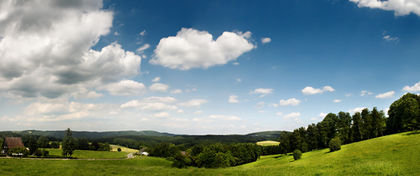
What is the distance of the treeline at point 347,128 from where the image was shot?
80800mm

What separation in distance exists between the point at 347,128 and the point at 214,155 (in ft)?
186

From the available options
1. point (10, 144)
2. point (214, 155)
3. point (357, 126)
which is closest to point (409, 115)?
point (357, 126)

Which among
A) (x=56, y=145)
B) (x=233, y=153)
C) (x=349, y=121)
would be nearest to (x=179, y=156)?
(x=233, y=153)

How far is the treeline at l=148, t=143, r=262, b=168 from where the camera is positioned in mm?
82750

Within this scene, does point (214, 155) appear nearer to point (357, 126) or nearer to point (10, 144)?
point (357, 126)

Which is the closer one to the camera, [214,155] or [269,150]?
[214,155]

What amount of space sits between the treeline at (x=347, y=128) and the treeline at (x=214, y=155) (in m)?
19.7

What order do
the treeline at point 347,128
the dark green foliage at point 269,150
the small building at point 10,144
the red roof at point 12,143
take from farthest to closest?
the dark green foliage at point 269,150, the red roof at point 12,143, the small building at point 10,144, the treeline at point 347,128

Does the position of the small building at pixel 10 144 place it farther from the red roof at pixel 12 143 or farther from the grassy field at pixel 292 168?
the grassy field at pixel 292 168

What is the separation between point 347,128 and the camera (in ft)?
281

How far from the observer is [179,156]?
8388cm

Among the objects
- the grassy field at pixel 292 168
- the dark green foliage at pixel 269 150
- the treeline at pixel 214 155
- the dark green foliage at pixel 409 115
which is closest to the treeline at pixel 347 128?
the dark green foliage at pixel 409 115

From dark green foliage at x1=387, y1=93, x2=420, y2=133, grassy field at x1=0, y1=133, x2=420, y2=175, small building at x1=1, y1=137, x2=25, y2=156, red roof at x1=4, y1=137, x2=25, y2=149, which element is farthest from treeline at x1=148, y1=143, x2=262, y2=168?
red roof at x1=4, y1=137, x2=25, y2=149

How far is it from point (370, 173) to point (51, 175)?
3604 centimetres
